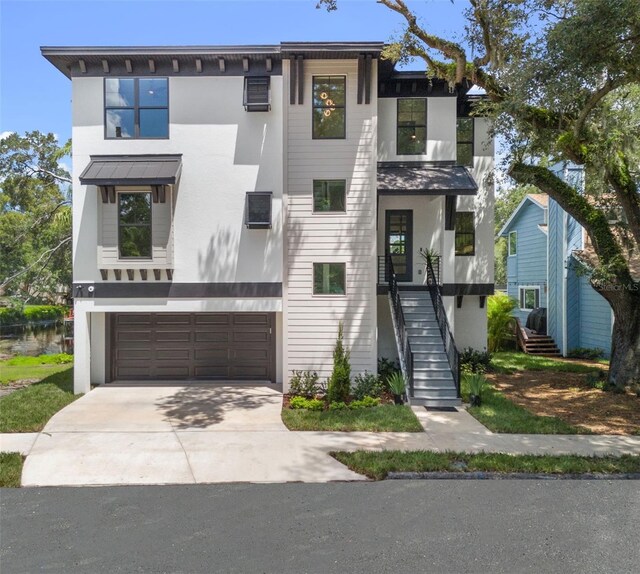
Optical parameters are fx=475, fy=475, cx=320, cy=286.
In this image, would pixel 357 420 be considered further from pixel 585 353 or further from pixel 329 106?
pixel 585 353

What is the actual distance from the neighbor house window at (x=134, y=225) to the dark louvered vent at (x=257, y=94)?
3.31m

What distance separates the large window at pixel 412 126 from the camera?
13545mm

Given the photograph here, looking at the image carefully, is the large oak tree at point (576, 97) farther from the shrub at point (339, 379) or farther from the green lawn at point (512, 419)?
the shrub at point (339, 379)

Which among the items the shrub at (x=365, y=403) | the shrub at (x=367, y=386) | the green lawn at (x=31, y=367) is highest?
the shrub at (x=367, y=386)

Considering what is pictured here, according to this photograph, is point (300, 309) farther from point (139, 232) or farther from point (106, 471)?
point (106, 471)

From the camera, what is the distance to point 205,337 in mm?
12859

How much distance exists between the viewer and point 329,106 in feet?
37.8

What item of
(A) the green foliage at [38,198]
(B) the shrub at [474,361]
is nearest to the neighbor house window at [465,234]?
(B) the shrub at [474,361]

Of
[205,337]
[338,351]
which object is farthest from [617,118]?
[205,337]

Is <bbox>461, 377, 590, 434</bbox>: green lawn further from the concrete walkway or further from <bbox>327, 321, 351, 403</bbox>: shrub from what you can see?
<bbox>327, 321, 351, 403</bbox>: shrub

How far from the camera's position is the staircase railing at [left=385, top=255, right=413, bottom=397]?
1065 cm

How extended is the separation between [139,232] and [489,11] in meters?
9.30

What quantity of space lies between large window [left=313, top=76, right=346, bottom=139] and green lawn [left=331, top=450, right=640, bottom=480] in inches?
301

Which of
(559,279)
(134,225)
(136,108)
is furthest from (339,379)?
(559,279)
